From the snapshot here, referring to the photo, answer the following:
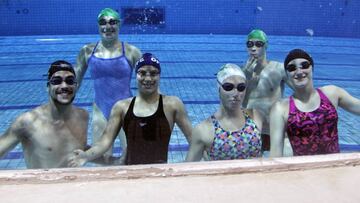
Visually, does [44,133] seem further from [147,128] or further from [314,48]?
[314,48]

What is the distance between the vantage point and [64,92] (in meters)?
2.43

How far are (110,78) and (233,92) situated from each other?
1598mm

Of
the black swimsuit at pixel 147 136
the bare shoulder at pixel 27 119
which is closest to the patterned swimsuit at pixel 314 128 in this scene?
the black swimsuit at pixel 147 136

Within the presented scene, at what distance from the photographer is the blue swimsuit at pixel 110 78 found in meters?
3.58

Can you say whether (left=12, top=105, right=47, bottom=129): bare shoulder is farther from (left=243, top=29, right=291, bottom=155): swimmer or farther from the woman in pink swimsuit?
(left=243, top=29, right=291, bottom=155): swimmer

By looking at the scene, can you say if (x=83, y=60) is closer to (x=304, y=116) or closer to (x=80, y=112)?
(x=80, y=112)

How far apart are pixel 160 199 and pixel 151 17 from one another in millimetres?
15100

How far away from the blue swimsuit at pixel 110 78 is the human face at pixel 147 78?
1.05m

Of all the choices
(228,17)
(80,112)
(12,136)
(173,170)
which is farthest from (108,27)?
(228,17)

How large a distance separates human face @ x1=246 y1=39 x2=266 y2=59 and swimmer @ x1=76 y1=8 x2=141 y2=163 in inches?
40.6

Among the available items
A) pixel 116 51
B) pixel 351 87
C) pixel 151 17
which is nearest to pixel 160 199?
pixel 116 51

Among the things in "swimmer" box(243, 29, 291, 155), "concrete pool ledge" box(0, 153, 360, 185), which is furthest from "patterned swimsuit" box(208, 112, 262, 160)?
"swimmer" box(243, 29, 291, 155)

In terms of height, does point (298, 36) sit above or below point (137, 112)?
above

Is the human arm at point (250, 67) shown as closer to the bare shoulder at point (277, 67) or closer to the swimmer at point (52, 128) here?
the bare shoulder at point (277, 67)
